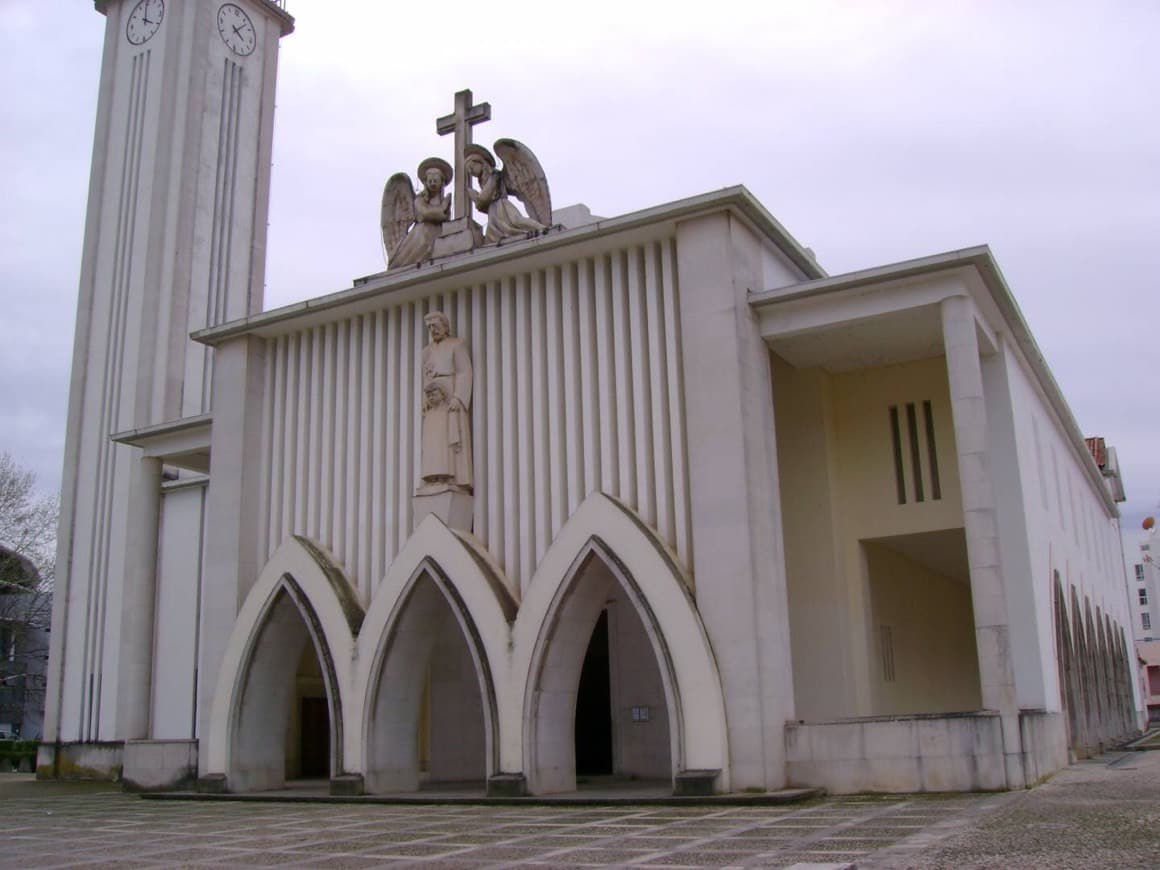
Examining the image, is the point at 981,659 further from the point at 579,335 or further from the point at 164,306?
the point at 164,306

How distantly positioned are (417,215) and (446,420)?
399cm

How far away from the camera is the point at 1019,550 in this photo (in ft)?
54.5

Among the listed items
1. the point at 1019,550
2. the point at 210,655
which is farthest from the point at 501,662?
the point at 1019,550

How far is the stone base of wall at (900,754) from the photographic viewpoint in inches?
508

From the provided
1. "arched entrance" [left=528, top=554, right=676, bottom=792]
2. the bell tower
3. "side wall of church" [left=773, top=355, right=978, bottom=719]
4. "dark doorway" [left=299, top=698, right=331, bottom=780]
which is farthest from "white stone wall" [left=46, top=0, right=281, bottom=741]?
"side wall of church" [left=773, top=355, right=978, bottom=719]

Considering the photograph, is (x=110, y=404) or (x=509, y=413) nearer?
(x=509, y=413)

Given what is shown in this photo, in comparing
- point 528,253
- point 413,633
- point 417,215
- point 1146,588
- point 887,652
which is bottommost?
point 887,652

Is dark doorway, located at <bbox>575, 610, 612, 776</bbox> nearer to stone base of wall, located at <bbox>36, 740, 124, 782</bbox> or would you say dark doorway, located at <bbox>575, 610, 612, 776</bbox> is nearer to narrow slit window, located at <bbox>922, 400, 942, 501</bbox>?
narrow slit window, located at <bbox>922, 400, 942, 501</bbox>

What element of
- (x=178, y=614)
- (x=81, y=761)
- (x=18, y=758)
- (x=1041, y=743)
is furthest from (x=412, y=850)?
(x=18, y=758)

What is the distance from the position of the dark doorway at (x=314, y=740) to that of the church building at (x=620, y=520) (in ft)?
0.18

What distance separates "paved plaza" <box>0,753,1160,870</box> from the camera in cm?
821

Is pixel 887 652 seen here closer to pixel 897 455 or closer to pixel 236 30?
pixel 897 455

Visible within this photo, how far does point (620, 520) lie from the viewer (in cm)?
1507

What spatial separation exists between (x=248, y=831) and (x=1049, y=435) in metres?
16.2
